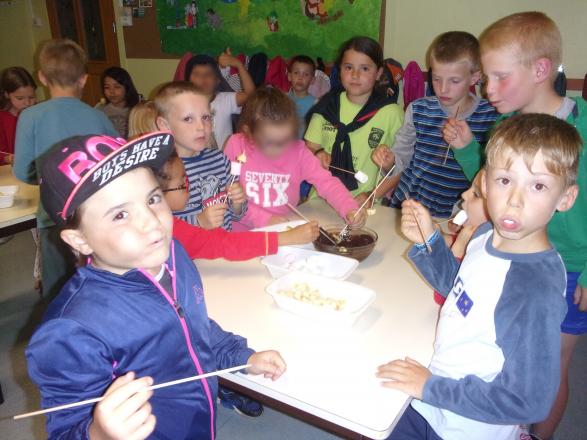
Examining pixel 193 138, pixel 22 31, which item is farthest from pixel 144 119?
pixel 22 31

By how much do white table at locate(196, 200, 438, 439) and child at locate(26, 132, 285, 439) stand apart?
3.0 inches

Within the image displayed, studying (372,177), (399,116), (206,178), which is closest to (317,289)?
(206,178)

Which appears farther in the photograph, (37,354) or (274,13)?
(274,13)

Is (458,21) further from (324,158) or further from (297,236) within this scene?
(297,236)

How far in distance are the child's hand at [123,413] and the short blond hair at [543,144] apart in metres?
0.82

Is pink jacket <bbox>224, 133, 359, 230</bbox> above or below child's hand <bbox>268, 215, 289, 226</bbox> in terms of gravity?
above

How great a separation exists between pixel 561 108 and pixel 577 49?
2.10m

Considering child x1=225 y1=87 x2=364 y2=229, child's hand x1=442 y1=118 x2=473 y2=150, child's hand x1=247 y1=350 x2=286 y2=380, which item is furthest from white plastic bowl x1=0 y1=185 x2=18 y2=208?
child's hand x1=442 y1=118 x2=473 y2=150

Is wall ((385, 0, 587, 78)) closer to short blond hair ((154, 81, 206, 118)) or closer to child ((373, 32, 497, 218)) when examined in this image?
child ((373, 32, 497, 218))

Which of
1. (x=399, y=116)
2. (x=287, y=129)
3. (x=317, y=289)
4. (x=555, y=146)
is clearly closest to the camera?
(x=555, y=146)

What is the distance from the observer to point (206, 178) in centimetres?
183

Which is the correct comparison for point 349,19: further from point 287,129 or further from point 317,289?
point 317,289

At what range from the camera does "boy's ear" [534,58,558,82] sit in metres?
1.37

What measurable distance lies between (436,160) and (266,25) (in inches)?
111
